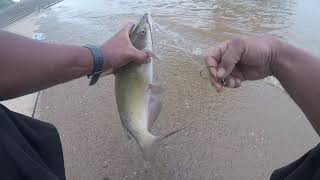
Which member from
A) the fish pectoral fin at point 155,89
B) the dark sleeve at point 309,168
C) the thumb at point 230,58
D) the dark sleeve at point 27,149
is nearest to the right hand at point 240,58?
the thumb at point 230,58

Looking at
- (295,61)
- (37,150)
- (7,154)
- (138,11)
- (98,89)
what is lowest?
(138,11)

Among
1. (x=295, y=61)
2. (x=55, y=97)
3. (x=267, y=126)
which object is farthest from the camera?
(x=55, y=97)

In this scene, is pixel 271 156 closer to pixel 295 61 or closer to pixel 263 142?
Result: pixel 263 142

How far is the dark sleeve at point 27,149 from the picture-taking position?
214 centimetres

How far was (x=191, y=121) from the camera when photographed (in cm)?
443

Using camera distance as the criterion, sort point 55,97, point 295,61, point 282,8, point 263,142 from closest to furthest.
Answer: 1. point 295,61
2. point 263,142
3. point 55,97
4. point 282,8

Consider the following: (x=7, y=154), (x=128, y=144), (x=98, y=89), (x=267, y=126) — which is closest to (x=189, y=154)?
(x=128, y=144)

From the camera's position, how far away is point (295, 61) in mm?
2438

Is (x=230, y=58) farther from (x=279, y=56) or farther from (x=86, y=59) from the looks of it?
(x=86, y=59)

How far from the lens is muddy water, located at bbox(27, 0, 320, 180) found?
3.82 m

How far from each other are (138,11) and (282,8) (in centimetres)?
263

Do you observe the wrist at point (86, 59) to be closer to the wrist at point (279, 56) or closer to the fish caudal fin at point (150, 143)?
the fish caudal fin at point (150, 143)

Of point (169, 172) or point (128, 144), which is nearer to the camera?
point (169, 172)

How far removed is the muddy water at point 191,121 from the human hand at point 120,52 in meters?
1.16
